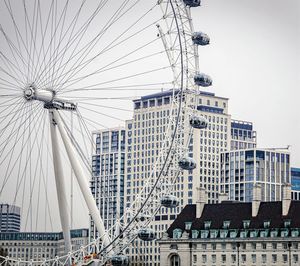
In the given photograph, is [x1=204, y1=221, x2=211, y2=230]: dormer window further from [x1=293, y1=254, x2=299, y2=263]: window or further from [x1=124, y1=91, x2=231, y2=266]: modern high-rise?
[x1=124, y1=91, x2=231, y2=266]: modern high-rise

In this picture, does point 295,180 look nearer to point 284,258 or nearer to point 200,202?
point 200,202

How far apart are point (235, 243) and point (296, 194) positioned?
79651mm

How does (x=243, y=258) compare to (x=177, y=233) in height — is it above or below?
below

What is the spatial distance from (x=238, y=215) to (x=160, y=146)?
59.7 m

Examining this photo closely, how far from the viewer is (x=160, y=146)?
174750 millimetres

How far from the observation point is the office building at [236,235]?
110 m

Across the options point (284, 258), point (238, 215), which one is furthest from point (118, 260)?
point (238, 215)

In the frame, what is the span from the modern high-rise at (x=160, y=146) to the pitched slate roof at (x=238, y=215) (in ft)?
172

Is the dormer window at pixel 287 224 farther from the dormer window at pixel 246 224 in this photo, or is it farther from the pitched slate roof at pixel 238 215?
the dormer window at pixel 246 224

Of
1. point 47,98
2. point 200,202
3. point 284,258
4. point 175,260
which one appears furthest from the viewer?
point 200,202

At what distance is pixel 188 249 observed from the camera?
383 feet

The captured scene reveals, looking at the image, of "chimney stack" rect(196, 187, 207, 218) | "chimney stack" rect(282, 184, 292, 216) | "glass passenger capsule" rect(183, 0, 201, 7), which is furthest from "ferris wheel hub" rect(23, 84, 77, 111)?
"chimney stack" rect(196, 187, 207, 218)

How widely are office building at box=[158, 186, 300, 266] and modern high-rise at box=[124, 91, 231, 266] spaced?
54.1 m

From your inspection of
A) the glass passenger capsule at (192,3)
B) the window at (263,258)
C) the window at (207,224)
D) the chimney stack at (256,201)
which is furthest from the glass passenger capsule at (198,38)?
the window at (207,224)
